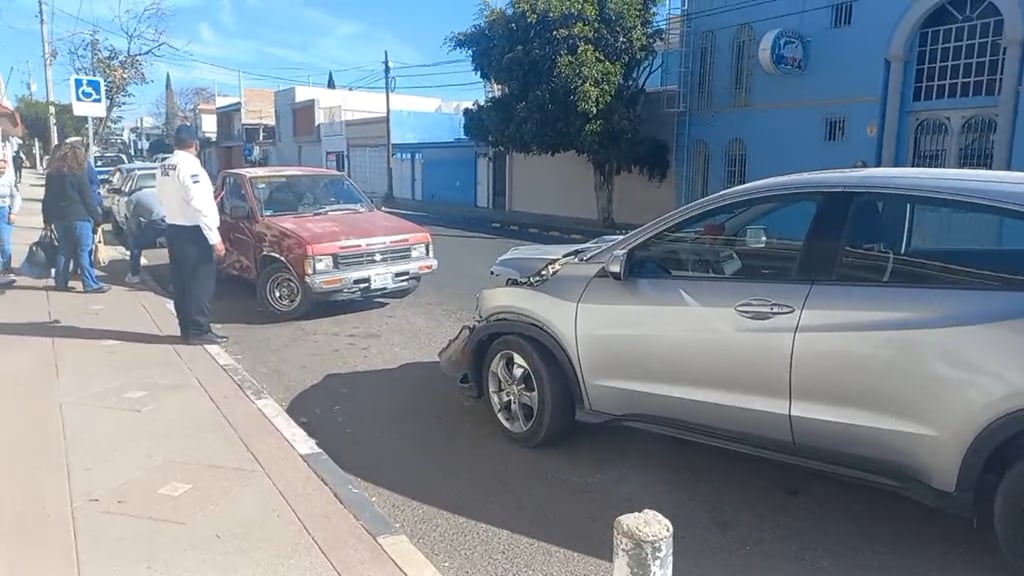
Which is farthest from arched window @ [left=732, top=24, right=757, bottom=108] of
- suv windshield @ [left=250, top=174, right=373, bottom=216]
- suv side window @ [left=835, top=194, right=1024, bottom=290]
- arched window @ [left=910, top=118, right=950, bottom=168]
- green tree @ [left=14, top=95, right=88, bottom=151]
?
green tree @ [left=14, top=95, right=88, bottom=151]

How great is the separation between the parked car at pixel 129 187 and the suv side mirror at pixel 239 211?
6475 mm

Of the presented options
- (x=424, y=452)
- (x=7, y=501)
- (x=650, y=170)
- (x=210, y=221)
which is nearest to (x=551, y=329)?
(x=424, y=452)

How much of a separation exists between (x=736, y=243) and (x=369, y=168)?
36.9 meters

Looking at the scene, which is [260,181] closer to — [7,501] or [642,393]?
[7,501]

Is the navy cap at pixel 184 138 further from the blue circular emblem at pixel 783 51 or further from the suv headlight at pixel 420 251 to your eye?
the blue circular emblem at pixel 783 51

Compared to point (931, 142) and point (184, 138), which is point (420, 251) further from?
point (931, 142)

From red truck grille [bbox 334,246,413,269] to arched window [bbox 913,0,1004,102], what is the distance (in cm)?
1274

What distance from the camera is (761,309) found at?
3.68 meters

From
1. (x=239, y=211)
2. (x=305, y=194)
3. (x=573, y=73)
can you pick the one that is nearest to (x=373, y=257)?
(x=305, y=194)

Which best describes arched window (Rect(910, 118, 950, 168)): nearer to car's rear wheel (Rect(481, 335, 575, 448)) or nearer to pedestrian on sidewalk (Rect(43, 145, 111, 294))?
car's rear wheel (Rect(481, 335, 575, 448))

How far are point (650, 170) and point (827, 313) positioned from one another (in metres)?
19.1

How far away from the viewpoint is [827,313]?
11.4 ft

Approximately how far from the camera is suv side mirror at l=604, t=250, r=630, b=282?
13.9 feet

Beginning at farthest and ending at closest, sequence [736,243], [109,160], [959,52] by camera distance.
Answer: [109,160]
[959,52]
[736,243]
